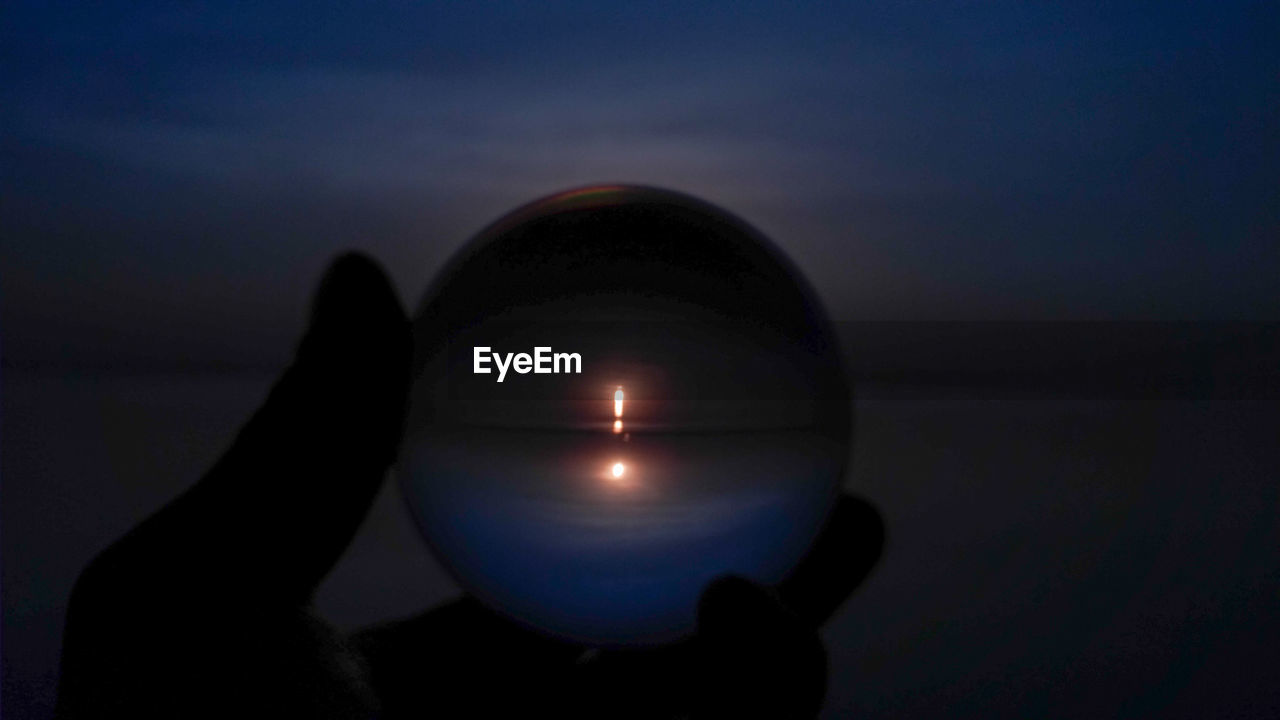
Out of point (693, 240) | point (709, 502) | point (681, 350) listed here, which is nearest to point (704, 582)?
point (709, 502)

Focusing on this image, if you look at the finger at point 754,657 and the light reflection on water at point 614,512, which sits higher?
the light reflection on water at point 614,512

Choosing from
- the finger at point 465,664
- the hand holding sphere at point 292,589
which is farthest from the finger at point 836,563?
the finger at point 465,664

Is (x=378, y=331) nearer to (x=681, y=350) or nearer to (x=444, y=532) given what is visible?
(x=444, y=532)

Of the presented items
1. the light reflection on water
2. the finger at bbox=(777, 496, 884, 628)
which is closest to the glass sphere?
the light reflection on water

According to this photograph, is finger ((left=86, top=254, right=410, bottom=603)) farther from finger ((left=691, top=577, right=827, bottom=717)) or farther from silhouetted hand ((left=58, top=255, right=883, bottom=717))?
finger ((left=691, top=577, right=827, bottom=717))

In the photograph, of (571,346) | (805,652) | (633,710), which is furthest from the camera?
(633,710)

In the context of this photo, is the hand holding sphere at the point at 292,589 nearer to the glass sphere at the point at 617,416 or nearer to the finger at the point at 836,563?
the glass sphere at the point at 617,416
